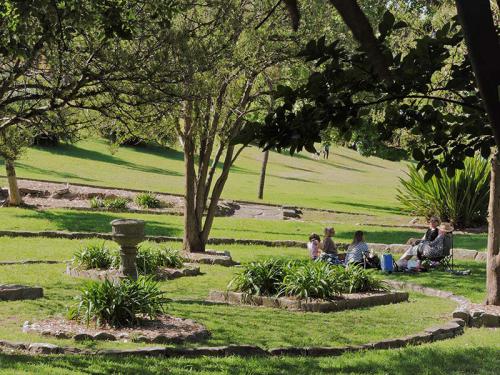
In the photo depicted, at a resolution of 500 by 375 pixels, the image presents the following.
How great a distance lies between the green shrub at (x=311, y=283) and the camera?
12.0 metres

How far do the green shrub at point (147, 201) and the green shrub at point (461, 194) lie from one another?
8.42 meters

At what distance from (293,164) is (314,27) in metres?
45.7

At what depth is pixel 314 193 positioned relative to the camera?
137 feet

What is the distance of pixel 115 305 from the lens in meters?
9.38

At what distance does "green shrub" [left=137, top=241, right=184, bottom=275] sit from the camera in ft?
46.9

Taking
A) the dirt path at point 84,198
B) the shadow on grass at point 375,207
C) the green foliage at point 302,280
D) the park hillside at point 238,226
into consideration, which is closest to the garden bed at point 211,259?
the park hillside at point 238,226

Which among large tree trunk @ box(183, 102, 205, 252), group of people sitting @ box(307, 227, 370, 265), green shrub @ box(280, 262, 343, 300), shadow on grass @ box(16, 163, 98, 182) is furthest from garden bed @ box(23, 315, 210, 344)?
shadow on grass @ box(16, 163, 98, 182)

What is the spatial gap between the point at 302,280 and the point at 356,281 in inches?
49.3

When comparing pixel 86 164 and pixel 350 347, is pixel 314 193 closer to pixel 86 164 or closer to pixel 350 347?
pixel 86 164

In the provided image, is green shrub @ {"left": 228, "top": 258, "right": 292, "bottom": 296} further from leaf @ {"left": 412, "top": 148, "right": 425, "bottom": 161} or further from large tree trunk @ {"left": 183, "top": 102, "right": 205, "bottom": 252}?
leaf @ {"left": 412, "top": 148, "right": 425, "bottom": 161}

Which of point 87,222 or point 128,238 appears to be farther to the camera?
point 87,222

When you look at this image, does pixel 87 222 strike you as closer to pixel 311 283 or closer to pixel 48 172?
pixel 311 283

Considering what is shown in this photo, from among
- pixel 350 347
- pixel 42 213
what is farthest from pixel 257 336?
pixel 42 213

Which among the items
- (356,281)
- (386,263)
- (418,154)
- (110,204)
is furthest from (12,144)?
(418,154)
